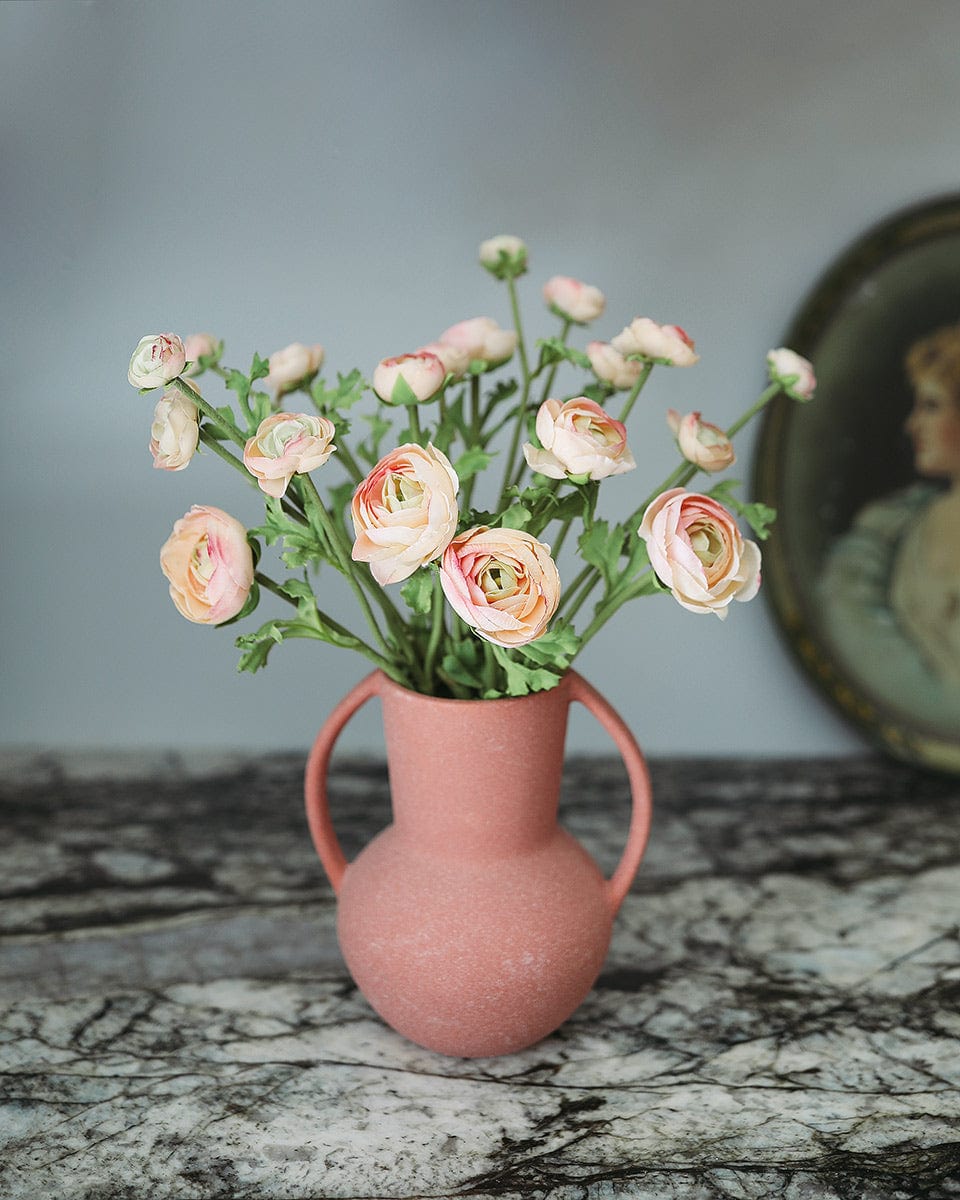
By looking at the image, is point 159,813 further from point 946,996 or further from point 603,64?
point 603,64

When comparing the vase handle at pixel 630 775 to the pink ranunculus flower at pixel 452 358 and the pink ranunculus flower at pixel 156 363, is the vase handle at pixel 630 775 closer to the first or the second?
the pink ranunculus flower at pixel 452 358

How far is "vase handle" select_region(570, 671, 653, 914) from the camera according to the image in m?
0.85

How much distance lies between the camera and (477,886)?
0.83 m

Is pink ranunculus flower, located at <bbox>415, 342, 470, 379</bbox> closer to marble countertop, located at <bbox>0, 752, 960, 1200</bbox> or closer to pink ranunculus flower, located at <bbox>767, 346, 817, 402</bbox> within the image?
pink ranunculus flower, located at <bbox>767, 346, 817, 402</bbox>

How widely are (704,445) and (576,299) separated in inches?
6.9

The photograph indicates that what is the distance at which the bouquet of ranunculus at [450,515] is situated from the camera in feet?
2.30

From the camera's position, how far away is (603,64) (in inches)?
50.0

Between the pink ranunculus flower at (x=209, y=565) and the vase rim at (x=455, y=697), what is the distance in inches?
5.5

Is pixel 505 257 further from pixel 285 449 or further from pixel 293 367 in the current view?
pixel 285 449

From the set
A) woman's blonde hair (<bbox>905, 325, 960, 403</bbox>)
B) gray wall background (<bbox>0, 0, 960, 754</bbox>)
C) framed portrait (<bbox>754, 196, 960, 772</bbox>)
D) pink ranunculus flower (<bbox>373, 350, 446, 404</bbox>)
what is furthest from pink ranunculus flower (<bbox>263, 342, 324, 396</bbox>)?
woman's blonde hair (<bbox>905, 325, 960, 403</bbox>)

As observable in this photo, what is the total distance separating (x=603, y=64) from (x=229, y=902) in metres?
0.94

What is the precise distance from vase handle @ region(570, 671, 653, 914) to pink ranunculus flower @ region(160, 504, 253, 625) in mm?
251

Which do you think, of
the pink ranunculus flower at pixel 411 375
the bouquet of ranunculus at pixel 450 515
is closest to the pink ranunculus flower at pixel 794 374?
the bouquet of ranunculus at pixel 450 515

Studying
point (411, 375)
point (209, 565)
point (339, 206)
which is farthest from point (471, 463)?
point (339, 206)
